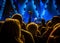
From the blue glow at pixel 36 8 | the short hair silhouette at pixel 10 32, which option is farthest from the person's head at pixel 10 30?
the blue glow at pixel 36 8

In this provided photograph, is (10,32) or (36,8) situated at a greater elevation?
(10,32)

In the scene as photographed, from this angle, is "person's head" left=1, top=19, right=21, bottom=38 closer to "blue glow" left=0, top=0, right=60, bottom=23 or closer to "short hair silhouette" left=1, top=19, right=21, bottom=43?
"short hair silhouette" left=1, top=19, right=21, bottom=43

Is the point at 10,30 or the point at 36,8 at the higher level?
the point at 10,30

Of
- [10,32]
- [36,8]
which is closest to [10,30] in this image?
[10,32]

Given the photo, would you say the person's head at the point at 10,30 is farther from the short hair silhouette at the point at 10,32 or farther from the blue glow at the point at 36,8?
the blue glow at the point at 36,8

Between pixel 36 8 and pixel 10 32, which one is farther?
pixel 36 8

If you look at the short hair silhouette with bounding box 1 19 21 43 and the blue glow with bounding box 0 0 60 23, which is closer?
the short hair silhouette with bounding box 1 19 21 43

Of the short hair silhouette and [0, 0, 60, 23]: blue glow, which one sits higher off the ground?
the short hair silhouette

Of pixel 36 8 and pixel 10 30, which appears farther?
pixel 36 8

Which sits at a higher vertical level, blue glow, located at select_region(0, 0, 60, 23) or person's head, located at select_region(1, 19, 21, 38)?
person's head, located at select_region(1, 19, 21, 38)

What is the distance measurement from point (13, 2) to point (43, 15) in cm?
266

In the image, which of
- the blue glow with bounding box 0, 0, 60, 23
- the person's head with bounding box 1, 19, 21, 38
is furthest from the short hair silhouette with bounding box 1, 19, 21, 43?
the blue glow with bounding box 0, 0, 60, 23

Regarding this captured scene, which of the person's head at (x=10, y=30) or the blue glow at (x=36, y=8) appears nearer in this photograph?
the person's head at (x=10, y=30)

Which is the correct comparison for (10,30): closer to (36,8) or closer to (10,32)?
(10,32)
